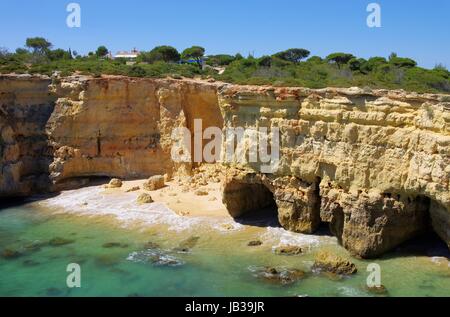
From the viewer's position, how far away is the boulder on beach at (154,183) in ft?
83.9

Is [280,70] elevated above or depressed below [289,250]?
above

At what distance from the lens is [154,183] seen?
84.0 feet

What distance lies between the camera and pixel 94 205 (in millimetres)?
24406

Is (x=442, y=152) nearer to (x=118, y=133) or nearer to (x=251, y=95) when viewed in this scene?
(x=251, y=95)

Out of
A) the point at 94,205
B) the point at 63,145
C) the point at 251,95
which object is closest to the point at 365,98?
the point at 251,95

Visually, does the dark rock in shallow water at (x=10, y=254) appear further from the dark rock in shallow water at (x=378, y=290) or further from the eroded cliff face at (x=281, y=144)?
the dark rock in shallow water at (x=378, y=290)

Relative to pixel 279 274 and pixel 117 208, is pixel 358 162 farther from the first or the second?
pixel 117 208

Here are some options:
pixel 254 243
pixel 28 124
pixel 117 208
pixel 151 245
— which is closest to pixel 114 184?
pixel 117 208

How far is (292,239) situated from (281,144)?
12.6ft

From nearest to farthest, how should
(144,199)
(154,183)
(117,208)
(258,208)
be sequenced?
(258,208) → (117,208) → (144,199) → (154,183)

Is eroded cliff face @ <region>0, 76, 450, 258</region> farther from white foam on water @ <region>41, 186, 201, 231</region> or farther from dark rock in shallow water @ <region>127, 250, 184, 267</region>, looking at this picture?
dark rock in shallow water @ <region>127, 250, 184, 267</region>

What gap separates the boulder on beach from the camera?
25.6m

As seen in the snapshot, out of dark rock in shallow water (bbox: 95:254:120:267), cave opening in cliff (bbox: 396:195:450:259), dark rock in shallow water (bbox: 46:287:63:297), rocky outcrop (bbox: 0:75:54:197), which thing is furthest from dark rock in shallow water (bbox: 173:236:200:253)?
rocky outcrop (bbox: 0:75:54:197)
